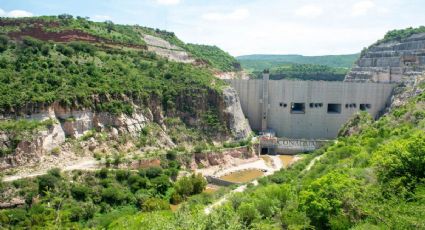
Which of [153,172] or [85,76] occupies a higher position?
[85,76]

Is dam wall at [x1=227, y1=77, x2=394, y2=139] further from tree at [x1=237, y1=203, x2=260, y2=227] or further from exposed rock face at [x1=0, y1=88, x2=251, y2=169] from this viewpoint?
tree at [x1=237, y1=203, x2=260, y2=227]

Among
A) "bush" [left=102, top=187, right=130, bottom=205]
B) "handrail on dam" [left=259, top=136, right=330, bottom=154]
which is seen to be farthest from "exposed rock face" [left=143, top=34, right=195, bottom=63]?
"bush" [left=102, top=187, right=130, bottom=205]

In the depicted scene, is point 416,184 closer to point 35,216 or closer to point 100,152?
point 35,216

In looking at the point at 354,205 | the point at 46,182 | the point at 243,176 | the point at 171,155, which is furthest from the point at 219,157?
the point at 354,205

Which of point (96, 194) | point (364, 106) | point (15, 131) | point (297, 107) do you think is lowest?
point (96, 194)

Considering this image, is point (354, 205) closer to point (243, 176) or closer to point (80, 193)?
point (80, 193)

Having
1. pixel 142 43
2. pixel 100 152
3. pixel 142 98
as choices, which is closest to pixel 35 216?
pixel 100 152

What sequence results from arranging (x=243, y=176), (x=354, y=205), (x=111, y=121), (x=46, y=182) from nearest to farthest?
(x=354, y=205)
(x=46, y=182)
(x=111, y=121)
(x=243, y=176)
